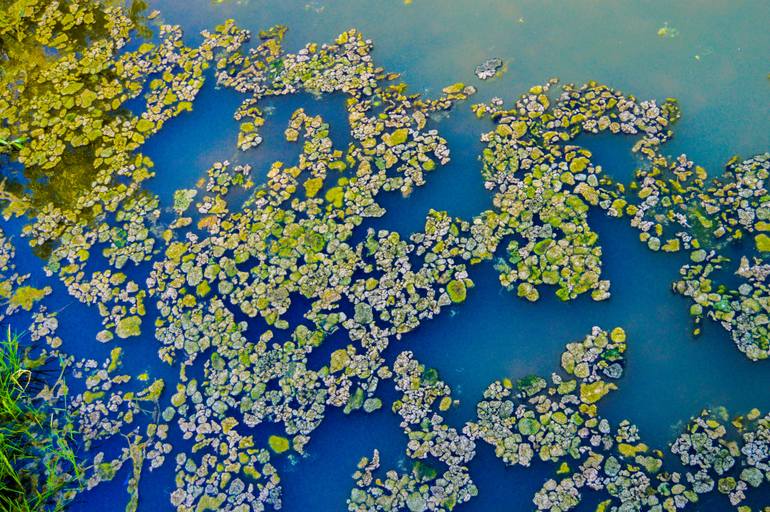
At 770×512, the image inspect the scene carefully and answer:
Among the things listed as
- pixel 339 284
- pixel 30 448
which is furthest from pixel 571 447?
pixel 30 448

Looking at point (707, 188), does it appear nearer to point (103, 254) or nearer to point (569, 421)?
point (569, 421)

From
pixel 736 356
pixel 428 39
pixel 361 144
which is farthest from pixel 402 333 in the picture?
pixel 428 39

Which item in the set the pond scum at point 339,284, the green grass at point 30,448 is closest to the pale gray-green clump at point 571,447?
the pond scum at point 339,284

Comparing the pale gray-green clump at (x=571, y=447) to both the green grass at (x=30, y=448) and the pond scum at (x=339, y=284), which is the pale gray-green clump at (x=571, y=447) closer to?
the pond scum at (x=339, y=284)

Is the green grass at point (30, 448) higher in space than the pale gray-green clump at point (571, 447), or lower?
higher

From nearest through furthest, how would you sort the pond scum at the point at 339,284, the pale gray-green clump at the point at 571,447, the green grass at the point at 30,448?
the pale gray-green clump at the point at 571,447 < the pond scum at the point at 339,284 < the green grass at the point at 30,448

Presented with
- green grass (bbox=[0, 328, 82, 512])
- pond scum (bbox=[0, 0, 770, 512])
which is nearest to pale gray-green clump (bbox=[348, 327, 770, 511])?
pond scum (bbox=[0, 0, 770, 512])

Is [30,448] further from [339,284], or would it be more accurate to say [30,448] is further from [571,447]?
[571,447]
